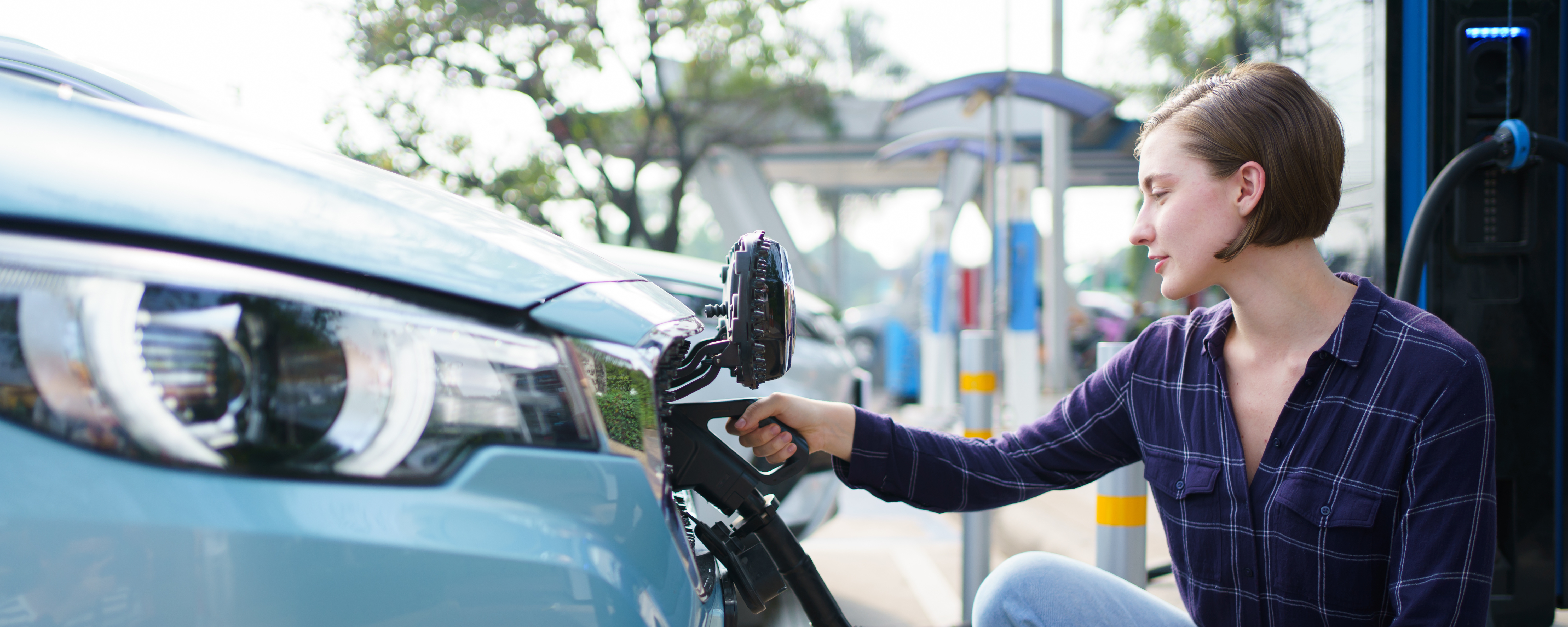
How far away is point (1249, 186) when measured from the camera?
132 centimetres

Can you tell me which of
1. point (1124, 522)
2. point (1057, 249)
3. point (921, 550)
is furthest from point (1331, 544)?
point (1057, 249)

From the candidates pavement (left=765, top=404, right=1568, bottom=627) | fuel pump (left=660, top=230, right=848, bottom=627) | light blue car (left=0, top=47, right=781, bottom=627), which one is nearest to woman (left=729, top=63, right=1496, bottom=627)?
fuel pump (left=660, top=230, right=848, bottom=627)

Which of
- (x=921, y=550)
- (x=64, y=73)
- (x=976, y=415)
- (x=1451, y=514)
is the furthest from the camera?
(x=921, y=550)

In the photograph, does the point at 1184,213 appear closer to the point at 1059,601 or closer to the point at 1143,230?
the point at 1143,230

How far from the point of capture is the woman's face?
134cm

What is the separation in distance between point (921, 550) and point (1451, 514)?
339 cm

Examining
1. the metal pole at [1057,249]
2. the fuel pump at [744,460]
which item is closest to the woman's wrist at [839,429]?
the fuel pump at [744,460]

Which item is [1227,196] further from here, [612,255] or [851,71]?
[851,71]

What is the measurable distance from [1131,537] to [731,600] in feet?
5.75

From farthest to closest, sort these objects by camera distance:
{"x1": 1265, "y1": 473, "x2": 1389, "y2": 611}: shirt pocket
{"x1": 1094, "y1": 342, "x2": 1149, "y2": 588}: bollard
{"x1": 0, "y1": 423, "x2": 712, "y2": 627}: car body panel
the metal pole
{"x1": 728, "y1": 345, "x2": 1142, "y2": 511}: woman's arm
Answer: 1. the metal pole
2. {"x1": 1094, "y1": 342, "x2": 1149, "y2": 588}: bollard
3. {"x1": 728, "y1": 345, "x2": 1142, "y2": 511}: woman's arm
4. {"x1": 1265, "y1": 473, "x2": 1389, "y2": 611}: shirt pocket
5. {"x1": 0, "y1": 423, "x2": 712, "y2": 627}: car body panel

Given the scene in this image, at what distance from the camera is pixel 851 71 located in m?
29.2

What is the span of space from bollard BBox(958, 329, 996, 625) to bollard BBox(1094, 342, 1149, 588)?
0.59 metres

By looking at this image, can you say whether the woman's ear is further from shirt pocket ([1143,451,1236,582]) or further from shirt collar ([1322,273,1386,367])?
shirt pocket ([1143,451,1236,582])

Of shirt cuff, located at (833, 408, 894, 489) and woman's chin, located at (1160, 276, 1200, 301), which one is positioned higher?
woman's chin, located at (1160, 276, 1200, 301)
